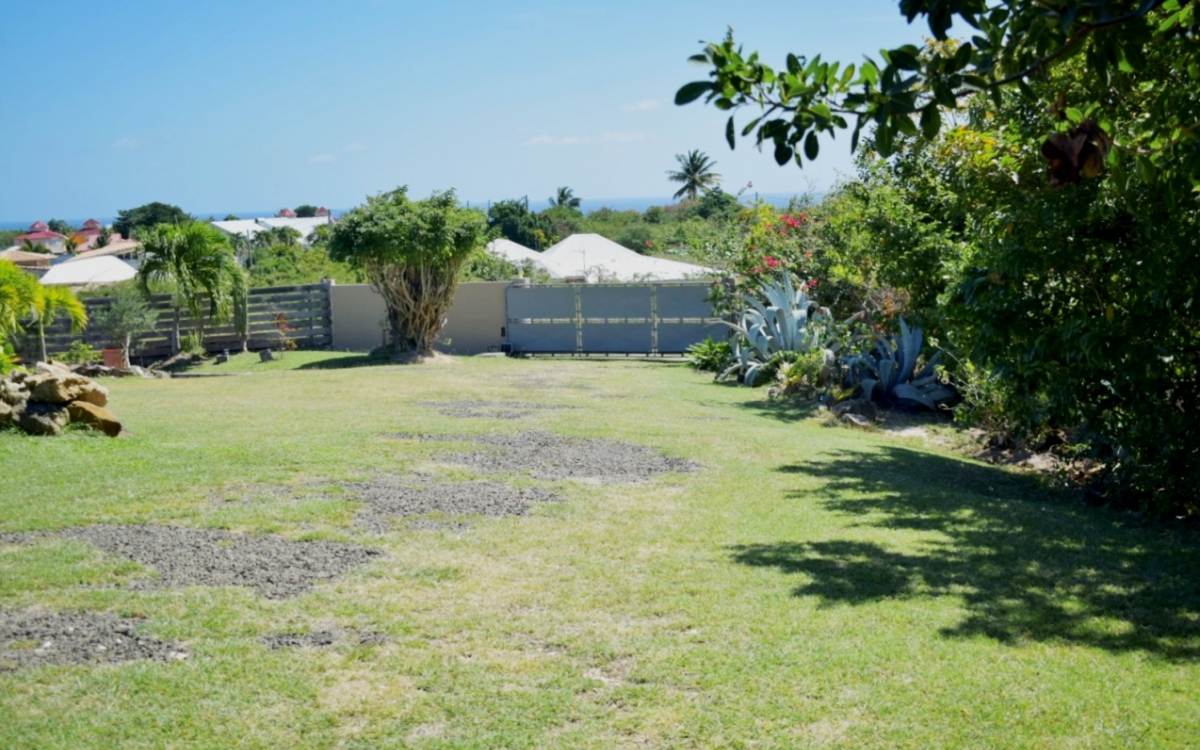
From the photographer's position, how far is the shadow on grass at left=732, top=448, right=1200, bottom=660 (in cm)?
549

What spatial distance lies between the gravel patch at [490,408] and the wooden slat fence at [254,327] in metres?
Answer: 11.6

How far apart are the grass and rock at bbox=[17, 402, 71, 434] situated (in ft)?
1.86

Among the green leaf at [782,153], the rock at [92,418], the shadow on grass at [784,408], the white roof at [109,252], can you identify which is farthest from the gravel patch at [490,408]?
the white roof at [109,252]

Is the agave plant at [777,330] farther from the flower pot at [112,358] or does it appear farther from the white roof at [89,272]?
the white roof at [89,272]

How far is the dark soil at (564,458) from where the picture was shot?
9391 millimetres

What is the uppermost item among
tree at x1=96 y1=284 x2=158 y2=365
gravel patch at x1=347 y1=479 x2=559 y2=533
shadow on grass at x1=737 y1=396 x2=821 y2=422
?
tree at x1=96 y1=284 x2=158 y2=365

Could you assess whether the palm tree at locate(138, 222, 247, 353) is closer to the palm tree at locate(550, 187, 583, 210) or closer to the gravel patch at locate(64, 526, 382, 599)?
the gravel patch at locate(64, 526, 382, 599)

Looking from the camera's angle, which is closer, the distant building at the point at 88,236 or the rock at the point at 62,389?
the rock at the point at 62,389

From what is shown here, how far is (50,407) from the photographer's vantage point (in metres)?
10.7

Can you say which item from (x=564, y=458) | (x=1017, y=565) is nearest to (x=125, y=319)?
(x=564, y=458)

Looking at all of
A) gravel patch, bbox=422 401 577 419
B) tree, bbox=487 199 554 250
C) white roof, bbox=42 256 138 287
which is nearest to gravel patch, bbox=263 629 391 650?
gravel patch, bbox=422 401 577 419

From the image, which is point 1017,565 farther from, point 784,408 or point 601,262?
point 601,262

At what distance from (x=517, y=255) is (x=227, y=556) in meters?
30.8

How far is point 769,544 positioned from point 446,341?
1871 centimetres
